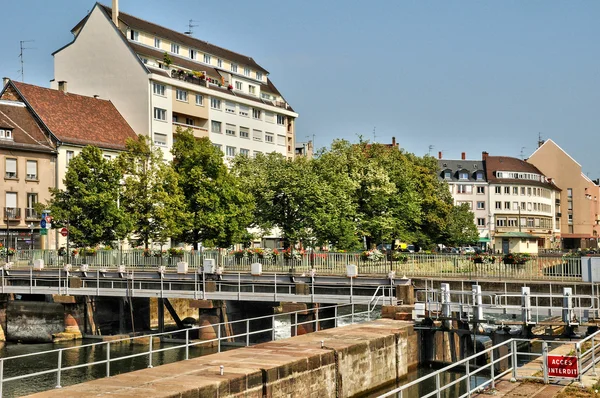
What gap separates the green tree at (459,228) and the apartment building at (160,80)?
2227 centimetres

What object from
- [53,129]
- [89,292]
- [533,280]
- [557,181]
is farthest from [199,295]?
[557,181]

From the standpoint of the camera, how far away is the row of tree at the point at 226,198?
59281 millimetres

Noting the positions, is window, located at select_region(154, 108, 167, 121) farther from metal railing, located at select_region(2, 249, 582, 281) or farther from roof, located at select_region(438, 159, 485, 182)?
roof, located at select_region(438, 159, 485, 182)

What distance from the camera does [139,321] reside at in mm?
51500

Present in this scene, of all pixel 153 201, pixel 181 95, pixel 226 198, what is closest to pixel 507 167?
pixel 181 95

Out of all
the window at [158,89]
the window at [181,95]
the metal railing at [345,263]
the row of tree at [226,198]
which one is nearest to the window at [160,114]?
the window at [158,89]

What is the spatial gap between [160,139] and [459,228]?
1315 inches

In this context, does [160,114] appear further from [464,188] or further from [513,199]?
[513,199]

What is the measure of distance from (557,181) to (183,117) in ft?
281

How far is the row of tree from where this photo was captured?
5928 centimetres

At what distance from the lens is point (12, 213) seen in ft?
224

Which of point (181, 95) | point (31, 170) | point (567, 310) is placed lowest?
point (567, 310)

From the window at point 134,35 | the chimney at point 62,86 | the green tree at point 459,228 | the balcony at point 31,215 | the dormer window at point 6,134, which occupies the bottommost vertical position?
the green tree at point 459,228

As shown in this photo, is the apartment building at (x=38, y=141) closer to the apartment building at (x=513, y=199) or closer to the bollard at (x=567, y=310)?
the bollard at (x=567, y=310)
